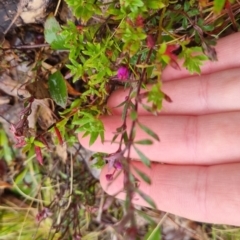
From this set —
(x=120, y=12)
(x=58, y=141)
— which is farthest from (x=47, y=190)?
(x=120, y=12)

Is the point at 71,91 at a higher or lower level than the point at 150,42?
lower

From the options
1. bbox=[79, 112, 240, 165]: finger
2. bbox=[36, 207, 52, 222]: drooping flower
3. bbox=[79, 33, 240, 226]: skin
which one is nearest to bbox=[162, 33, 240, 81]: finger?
bbox=[79, 33, 240, 226]: skin

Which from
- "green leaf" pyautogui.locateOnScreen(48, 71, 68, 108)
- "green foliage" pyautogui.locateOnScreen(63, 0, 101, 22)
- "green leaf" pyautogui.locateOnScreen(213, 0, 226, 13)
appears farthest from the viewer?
"green leaf" pyautogui.locateOnScreen(48, 71, 68, 108)

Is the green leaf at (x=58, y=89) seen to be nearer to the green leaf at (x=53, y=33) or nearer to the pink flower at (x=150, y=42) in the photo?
the green leaf at (x=53, y=33)

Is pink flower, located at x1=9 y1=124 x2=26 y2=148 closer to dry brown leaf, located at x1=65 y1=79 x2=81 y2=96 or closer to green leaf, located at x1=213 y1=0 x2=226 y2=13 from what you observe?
dry brown leaf, located at x1=65 y1=79 x2=81 y2=96

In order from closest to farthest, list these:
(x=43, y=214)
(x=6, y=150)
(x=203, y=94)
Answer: (x=203, y=94), (x=43, y=214), (x=6, y=150)

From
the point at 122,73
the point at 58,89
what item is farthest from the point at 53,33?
the point at 122,73

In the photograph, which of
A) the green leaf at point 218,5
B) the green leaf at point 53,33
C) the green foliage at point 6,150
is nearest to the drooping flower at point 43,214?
the green foliage at point 6,150

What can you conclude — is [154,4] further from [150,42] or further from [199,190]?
[199,190]
